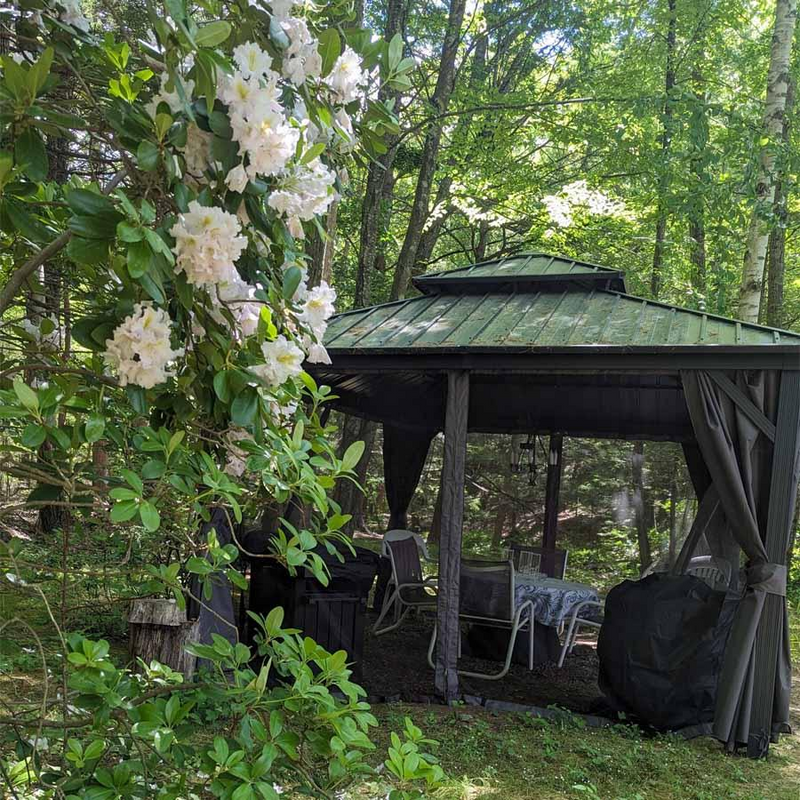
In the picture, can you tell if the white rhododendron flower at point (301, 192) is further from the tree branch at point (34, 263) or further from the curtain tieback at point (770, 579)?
the curtain tieback at point (770, 579)

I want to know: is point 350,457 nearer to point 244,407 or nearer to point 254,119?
point 244,407

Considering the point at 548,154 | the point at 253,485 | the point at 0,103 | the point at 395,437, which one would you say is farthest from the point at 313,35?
the point at 548,154

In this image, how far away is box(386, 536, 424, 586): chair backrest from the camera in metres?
6.49

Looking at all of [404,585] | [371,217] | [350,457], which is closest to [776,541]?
[404,585]

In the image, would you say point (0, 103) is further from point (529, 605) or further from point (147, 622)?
point (529, 605)

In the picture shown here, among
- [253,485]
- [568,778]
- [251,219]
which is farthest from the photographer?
[568,778]

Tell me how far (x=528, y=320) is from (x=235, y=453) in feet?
13.9

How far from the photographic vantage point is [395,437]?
27.2 ft

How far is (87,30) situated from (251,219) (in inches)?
19.7

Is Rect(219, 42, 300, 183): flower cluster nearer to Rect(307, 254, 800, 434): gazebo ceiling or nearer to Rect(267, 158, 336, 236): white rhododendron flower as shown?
Rect(267, 158, 336, 236): white rhododendron flower

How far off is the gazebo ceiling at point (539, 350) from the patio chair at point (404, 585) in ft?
4.74

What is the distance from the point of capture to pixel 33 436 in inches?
43.1

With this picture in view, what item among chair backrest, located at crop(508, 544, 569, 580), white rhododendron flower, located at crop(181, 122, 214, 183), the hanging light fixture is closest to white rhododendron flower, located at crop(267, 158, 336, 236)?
white rhododendron flower, located at crop(181, 122, 214, 183)

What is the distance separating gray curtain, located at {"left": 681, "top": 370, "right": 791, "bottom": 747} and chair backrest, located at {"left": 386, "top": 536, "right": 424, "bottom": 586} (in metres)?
2.81
